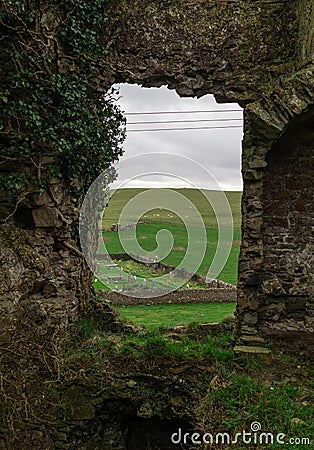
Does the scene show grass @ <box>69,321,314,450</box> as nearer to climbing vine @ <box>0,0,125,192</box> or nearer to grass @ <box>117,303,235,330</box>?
grass @ <box>117,303,235,330</box>

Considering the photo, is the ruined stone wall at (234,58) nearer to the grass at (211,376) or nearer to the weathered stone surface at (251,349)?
the weathered stone surface at (251,349)

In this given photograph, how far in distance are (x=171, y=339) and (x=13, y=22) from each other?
17.7 ft

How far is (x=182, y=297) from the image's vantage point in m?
11.7

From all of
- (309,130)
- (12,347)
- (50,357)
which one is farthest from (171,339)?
(309,130)

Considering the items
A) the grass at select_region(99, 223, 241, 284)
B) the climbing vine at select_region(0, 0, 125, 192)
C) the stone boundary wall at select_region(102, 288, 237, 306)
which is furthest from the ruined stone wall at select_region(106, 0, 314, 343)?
the grass at select_region(99, 223, 241, 284)

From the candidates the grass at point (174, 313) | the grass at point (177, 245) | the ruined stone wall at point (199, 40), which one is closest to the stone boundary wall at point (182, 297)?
the grass at point (174, 313)

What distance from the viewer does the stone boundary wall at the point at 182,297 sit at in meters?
11.4

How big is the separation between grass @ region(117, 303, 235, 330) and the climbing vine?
328 cm

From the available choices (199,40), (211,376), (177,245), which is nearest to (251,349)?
(211,376)

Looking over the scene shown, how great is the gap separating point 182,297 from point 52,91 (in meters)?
6.70

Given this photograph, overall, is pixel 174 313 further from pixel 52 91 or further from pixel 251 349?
pixel 52 91

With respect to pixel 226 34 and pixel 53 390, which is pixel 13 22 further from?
pixel 53 390

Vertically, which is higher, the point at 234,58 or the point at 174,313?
the point at 234,58

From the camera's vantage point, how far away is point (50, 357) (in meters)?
6.17
